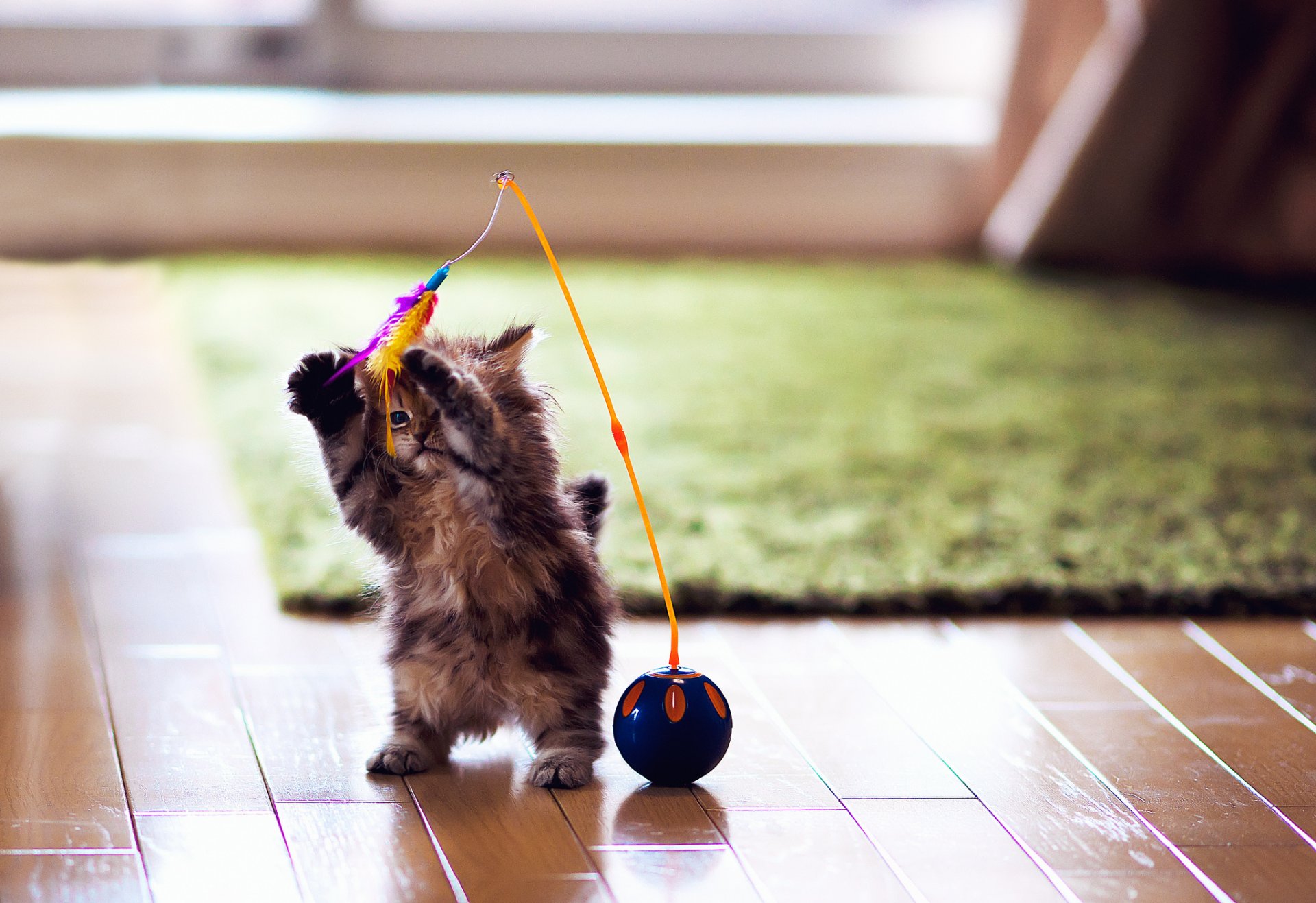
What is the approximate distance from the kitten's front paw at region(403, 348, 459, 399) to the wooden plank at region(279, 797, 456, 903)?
0.49 m

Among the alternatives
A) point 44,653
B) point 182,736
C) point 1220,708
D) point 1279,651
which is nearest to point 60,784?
point 182,736

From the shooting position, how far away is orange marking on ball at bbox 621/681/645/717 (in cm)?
177

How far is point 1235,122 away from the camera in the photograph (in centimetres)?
517

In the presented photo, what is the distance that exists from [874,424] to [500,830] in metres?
2.13

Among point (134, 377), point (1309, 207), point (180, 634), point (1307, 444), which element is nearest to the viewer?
point (180, 634)

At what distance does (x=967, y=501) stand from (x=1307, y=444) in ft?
3.30

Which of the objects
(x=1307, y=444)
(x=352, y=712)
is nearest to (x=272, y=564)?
(x=352, y=712)

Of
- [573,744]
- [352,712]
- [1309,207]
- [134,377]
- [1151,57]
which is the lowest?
[134,377]

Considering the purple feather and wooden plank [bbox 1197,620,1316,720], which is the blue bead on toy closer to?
the purple feather

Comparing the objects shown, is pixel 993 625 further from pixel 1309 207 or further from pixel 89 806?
pixel 1309 207

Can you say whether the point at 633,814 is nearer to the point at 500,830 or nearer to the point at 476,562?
the point at 500,830

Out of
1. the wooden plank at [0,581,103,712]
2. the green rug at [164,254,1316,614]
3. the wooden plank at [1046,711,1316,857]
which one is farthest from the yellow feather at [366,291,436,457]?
the wooden plank at [1046,711,1316,857]

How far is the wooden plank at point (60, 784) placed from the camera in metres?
1.60

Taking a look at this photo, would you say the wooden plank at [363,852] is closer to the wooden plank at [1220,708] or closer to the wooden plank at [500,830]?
the wooden plank at [500,830]
